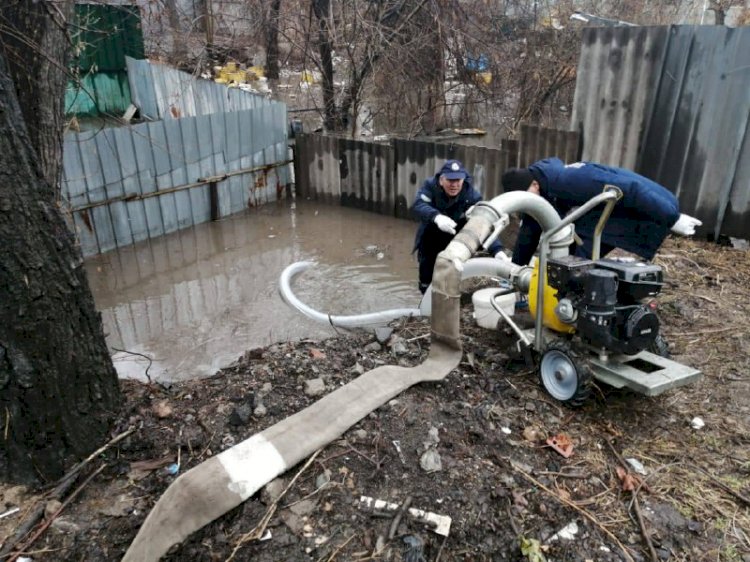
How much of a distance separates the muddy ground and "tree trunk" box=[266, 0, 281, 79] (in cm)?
939

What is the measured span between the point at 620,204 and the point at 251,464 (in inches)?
116

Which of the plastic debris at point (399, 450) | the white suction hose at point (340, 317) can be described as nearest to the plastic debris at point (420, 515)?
the plastic debris at point (399, 450)

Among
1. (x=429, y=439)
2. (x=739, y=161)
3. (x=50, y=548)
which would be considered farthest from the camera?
(x=739, y=161)

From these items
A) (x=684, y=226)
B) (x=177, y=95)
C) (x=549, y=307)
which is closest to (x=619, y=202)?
(x=684, y=226)

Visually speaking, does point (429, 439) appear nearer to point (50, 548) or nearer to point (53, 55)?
point (50, 548)

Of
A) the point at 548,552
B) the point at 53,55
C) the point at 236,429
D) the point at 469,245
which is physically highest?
the point at 53,55

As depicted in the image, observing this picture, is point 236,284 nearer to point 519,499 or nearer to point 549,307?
point 549,307

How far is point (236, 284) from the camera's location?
655 centimetres

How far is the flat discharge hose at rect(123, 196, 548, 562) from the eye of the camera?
205 centimetres

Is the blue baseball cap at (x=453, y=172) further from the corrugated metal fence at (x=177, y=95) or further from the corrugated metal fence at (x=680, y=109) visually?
the corrugated metal fence at (x=177, y=95)

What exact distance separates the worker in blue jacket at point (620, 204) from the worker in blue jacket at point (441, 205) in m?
0.75

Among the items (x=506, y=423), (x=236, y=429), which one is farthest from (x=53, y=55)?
(x=506, y=423)

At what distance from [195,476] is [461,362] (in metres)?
1.75

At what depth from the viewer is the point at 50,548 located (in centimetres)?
203
